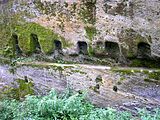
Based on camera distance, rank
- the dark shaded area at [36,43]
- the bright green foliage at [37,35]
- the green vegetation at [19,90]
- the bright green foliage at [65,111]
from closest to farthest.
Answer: the bright green foliage at [65,111] → the bright green foliage at [37,35] → the dark shaded area at [36,43] → the green vegetation at [19,90]

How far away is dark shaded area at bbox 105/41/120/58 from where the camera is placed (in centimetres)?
670

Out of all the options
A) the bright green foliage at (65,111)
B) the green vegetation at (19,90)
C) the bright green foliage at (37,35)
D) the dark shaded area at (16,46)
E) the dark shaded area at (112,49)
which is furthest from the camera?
the dark shaded area at (16,46)

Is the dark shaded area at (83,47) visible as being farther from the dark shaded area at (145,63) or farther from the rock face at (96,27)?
the dark shaded area at (145,63)

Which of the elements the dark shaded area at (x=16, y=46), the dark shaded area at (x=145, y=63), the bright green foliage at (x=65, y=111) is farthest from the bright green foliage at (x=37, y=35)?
the dark shaded area at (x=145, y=63)

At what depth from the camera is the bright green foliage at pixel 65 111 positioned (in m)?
6.13

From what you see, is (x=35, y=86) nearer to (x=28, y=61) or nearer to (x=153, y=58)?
(x=28, y=61)

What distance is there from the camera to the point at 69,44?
703 cm

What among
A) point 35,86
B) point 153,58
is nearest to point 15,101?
point 35,86

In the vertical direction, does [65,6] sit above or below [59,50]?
above

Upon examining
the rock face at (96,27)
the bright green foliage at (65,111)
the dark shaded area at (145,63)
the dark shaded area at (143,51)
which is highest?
the rock face at (96,27)

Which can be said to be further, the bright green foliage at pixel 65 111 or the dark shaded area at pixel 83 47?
the dark shaded area at pixel 83 47

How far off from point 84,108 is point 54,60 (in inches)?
49.1

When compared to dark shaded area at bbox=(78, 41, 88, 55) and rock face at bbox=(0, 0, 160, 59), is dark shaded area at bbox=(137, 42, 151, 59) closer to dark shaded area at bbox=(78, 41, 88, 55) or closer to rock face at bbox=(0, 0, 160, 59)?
rock face at bbox=(0, 0, 160, 59)

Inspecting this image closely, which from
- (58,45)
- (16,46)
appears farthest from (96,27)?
(16,46)
